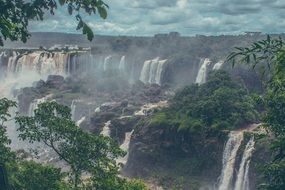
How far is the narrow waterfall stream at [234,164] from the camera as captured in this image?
135ft

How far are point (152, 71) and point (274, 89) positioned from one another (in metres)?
71.8

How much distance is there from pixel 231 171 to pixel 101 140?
22.4 m

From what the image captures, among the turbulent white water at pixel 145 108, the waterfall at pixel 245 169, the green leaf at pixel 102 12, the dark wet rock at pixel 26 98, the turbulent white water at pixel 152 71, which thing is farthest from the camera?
the turbulent white water at pixel 152 71

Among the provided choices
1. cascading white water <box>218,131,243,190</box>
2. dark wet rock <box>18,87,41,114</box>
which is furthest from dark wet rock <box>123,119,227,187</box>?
dark wet rock <box>18,87,41,114</box>

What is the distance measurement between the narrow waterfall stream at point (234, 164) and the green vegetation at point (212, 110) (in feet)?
7.52

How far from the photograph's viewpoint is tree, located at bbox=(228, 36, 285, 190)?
29.7ft

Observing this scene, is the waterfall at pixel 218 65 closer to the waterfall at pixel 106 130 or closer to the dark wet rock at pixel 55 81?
the waterfall at pixel 106 130

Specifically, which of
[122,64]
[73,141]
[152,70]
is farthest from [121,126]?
[122,64]

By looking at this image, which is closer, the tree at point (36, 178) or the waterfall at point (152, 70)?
the tree at point (36, 178)

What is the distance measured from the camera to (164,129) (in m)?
50.2

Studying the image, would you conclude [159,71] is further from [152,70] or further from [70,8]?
[70,8]

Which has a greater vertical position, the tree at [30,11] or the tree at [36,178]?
the tree at [30,11]

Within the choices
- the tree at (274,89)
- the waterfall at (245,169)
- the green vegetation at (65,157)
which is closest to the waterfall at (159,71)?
the waterfall at (245,169)

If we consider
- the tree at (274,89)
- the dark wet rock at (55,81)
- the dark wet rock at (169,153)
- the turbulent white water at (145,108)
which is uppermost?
the tree at (274,89)
